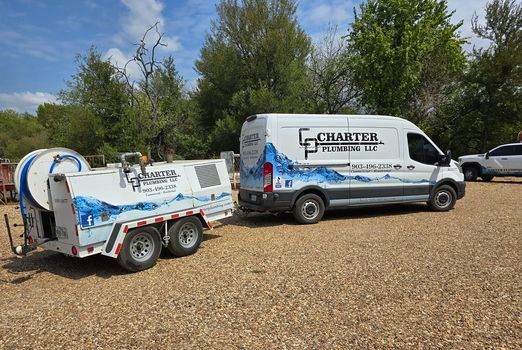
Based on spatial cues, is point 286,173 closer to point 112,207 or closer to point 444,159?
point 112,207

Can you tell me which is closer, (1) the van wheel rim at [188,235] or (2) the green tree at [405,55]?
(1) the van wheel rim at [188,235]

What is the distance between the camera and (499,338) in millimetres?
3496

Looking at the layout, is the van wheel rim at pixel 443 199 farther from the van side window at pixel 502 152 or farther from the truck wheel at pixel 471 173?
the truck wheel at pixel 471 173

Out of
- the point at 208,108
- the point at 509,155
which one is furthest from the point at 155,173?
the point at 208,108

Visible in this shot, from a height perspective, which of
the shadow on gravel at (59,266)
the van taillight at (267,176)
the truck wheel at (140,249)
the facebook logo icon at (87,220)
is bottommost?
the shadow on gravel at (59,266)

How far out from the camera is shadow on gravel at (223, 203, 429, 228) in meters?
9.44

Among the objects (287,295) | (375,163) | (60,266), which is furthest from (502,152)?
(60,266)

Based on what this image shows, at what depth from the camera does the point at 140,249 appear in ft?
19.6

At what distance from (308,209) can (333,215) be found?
4.86 feet

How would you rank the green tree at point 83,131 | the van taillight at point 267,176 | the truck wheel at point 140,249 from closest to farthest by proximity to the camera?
the truck wheel at point 140,249 < the van taillight at point 267,176 < the green tree at point 83,131

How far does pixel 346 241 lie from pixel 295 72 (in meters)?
18.8

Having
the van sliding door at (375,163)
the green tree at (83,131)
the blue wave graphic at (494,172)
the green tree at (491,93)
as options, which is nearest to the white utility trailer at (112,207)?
the van sliding door at (375,163)

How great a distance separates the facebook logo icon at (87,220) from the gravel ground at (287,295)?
86 cm

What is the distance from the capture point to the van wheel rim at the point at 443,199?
10.3 m
